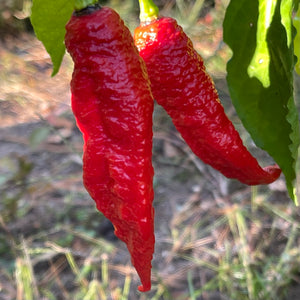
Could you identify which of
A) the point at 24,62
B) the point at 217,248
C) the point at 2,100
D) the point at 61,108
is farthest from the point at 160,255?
the point at 24,62

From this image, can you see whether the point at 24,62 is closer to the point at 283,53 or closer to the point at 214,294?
the point at 214,294

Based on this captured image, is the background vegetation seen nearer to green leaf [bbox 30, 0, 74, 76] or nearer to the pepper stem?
green leaf [bbox 30, 0, 74, 76]

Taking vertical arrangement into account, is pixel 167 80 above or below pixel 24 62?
above

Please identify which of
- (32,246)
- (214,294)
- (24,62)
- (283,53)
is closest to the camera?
(283,53)

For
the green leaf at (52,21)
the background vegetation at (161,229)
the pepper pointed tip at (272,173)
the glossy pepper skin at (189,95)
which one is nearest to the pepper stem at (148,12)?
the glossy pepper skin at (189,95)

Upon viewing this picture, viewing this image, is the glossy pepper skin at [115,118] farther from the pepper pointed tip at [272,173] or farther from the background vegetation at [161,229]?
the background vegetation at [161,229]
